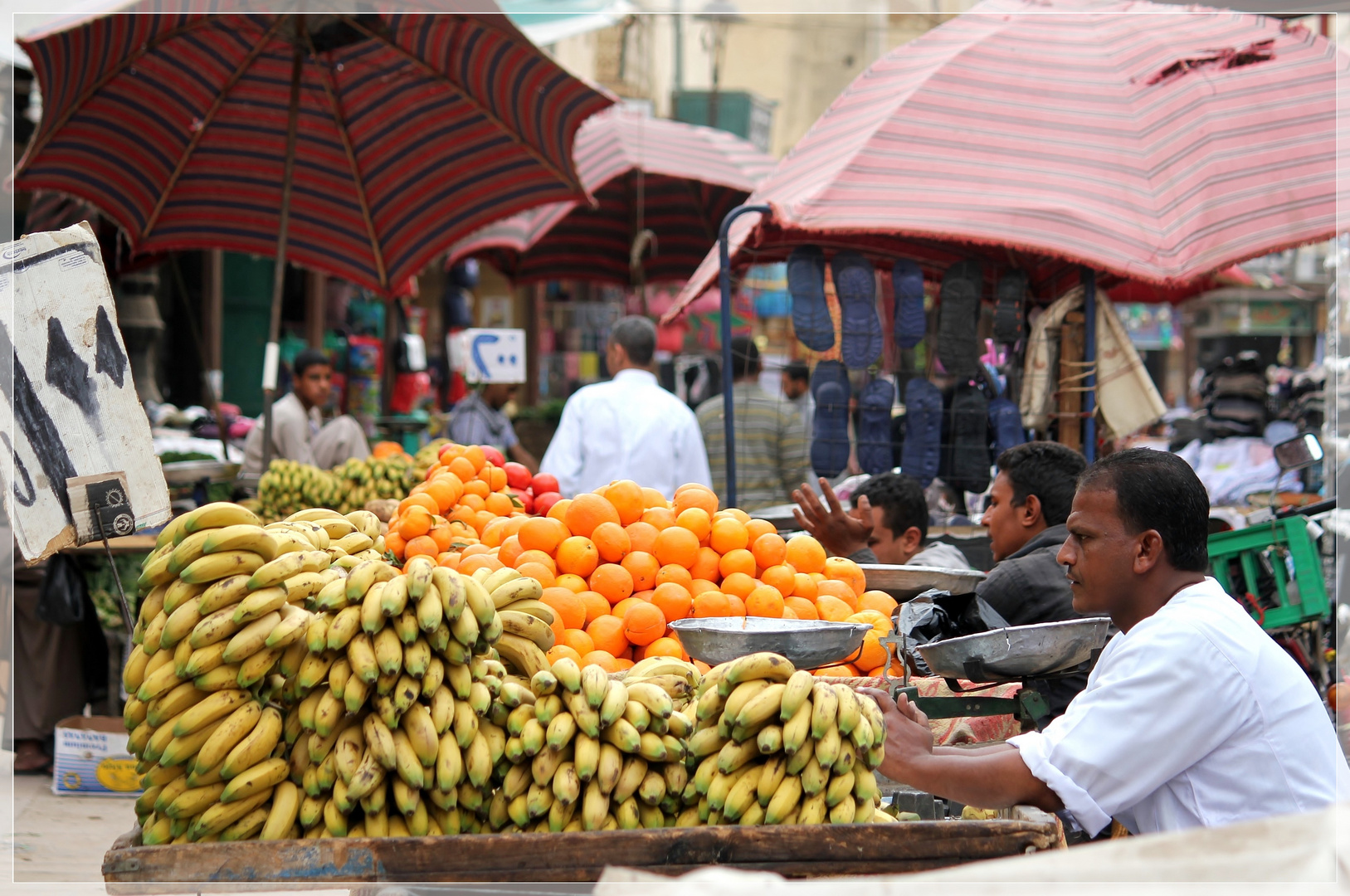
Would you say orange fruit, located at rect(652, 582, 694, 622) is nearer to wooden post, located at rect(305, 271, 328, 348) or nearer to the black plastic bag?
the black plastic bag

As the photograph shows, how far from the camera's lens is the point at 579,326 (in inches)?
624

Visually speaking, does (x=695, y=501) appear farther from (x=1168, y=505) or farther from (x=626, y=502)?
(x=1168, y=505)

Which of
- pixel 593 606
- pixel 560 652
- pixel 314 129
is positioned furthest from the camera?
pixel 314 129

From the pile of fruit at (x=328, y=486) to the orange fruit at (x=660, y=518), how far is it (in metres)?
2.52

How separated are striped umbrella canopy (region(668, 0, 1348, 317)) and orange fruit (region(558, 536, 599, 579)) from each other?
2.20 meters

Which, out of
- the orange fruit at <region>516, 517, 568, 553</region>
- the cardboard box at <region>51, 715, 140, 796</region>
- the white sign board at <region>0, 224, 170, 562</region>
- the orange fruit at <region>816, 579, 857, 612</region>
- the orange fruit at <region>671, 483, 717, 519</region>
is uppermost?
the white sign board at <region>0, 224, 170, 562</region>

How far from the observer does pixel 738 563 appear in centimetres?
362

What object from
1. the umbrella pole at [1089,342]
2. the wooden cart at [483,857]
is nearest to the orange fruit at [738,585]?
the wooden cart at [483,857]

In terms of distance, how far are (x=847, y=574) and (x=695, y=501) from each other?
552 millimetres

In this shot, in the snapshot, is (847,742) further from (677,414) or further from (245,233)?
(245,233)

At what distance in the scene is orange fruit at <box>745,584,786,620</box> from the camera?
11.2 feet

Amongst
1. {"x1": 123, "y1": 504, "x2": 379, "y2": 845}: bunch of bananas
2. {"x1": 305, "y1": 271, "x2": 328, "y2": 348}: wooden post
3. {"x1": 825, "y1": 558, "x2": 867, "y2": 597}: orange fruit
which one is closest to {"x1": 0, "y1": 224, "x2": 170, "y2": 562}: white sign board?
{"x1": 123, "y1": 504, "x2": 379, "y2": 845}: bunch of bananas

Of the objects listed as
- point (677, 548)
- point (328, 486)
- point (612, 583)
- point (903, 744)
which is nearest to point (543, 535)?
point (612, 583)

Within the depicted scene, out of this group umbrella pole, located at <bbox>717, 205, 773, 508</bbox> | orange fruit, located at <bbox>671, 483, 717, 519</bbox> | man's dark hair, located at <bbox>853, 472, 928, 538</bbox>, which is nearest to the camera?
orange fruit, located at <bbox>671, 483, 717, 519</bbox>
